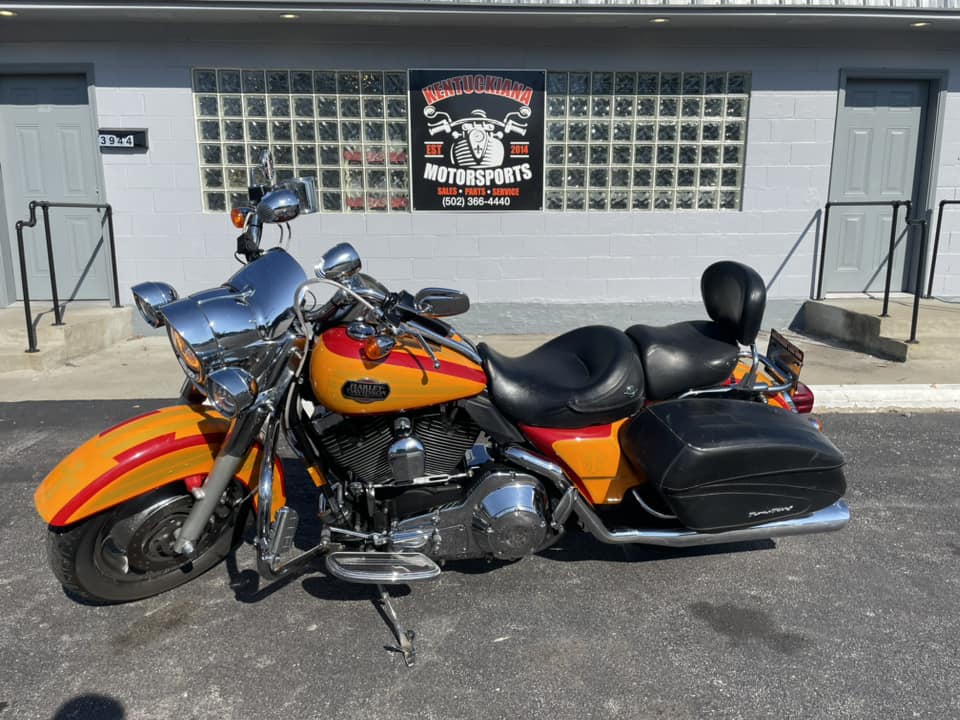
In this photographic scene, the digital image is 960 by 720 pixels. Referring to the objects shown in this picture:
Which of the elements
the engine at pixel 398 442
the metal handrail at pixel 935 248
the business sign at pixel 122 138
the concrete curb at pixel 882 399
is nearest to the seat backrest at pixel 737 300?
the engine at pixel 398 442

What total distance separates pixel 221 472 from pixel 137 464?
289 millimetres

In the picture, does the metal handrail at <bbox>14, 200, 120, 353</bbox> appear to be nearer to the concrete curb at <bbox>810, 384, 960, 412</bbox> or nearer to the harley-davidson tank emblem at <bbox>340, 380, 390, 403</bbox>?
the harley-davidson tank emblem at <bbox>340, 380, 390, 403</bbox>

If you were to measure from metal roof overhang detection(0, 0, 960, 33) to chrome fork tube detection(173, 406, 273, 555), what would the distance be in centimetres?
477

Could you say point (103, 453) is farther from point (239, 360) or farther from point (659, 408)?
point (659, 408)

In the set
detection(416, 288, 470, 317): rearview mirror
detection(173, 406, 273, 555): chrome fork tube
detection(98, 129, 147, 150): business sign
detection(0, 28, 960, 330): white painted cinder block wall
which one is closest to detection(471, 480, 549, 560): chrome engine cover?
detection(416, 288, 470, 317): rearview mirror

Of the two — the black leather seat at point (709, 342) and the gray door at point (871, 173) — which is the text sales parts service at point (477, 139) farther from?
the black leather seat at point (709, 342)

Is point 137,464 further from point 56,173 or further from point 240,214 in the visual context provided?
point 56,173

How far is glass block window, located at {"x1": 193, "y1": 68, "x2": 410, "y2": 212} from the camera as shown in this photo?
684 cm

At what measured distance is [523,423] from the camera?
272 centimetres

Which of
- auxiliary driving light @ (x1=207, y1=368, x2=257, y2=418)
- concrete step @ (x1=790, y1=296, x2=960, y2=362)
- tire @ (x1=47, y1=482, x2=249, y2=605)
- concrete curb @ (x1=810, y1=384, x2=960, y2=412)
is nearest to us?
auxiliary driving light @ (x1=207, y1=368, x2=257, y2=418)

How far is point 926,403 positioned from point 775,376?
2.64 m

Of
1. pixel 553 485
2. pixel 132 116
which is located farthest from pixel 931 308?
pixel 132 116

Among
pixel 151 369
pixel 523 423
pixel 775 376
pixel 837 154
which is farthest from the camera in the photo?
pixel 837 154

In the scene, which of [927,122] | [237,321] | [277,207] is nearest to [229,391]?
[237,321]
